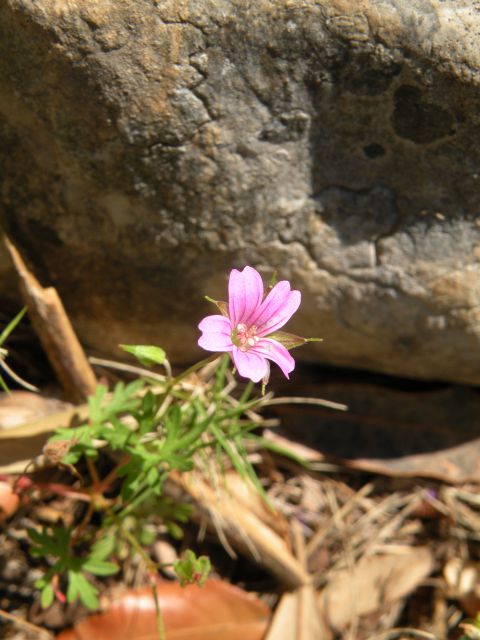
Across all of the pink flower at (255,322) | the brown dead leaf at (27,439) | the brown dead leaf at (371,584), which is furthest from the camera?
the brown dead leaf at (371,584)

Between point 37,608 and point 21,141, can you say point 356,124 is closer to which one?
point 21,141

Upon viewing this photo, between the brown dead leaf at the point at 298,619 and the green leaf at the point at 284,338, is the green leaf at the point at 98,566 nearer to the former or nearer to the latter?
the brown dead leaf at the point at 298,619

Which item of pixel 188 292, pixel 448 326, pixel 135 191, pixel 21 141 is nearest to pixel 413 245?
pixel 448 326

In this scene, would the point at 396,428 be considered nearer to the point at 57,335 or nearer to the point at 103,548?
the point at 103,548

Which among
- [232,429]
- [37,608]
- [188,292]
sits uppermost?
[188,292]

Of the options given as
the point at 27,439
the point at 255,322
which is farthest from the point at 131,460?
the point at 255,322

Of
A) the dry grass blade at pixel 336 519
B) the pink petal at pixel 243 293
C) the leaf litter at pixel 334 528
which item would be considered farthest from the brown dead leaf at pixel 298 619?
the pink petal at pixel 243 293
